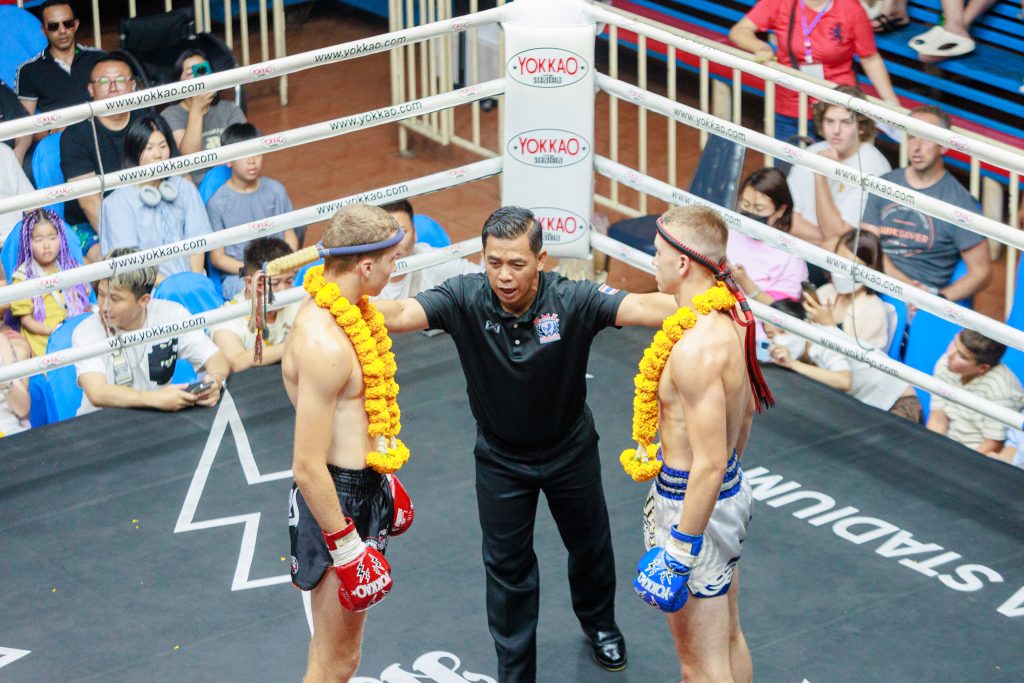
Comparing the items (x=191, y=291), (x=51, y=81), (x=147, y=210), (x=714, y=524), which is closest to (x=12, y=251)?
(x=147, y=210)

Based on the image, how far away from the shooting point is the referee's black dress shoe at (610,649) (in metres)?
4.27

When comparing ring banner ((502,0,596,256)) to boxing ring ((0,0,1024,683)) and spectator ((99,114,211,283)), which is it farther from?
spectator ((99,114,211,283))

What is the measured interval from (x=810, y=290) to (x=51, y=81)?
4.31m

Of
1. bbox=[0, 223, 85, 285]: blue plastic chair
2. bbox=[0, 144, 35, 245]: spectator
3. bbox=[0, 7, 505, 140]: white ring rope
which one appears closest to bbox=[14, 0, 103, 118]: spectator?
bbox=[0, 144, 35, 245]: spectator

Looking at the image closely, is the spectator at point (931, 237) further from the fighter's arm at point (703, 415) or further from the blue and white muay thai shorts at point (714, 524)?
the fighter's arm at point (703, 415)

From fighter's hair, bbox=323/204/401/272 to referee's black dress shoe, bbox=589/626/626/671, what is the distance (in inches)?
55.8

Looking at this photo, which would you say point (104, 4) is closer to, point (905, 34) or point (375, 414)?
point (905, 34)

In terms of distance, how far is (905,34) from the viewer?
869 cm

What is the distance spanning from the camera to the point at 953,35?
27.5ft

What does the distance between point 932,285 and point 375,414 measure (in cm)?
321

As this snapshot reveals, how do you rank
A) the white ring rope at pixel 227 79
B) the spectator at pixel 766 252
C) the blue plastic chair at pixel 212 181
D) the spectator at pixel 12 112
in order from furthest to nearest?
the spectator at pixel 12 112 < the blue plastic chair at pixel 212 181 < the spectator at pixel 766 252 < the white ring rope at pixel 227 79

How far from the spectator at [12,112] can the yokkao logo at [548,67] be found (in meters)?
2.94

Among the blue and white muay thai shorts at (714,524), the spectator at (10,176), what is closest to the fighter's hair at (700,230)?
the blue and white muay thai shorts at (714,524)

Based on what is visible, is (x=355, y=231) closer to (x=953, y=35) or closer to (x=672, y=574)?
(x=672, y=574)
